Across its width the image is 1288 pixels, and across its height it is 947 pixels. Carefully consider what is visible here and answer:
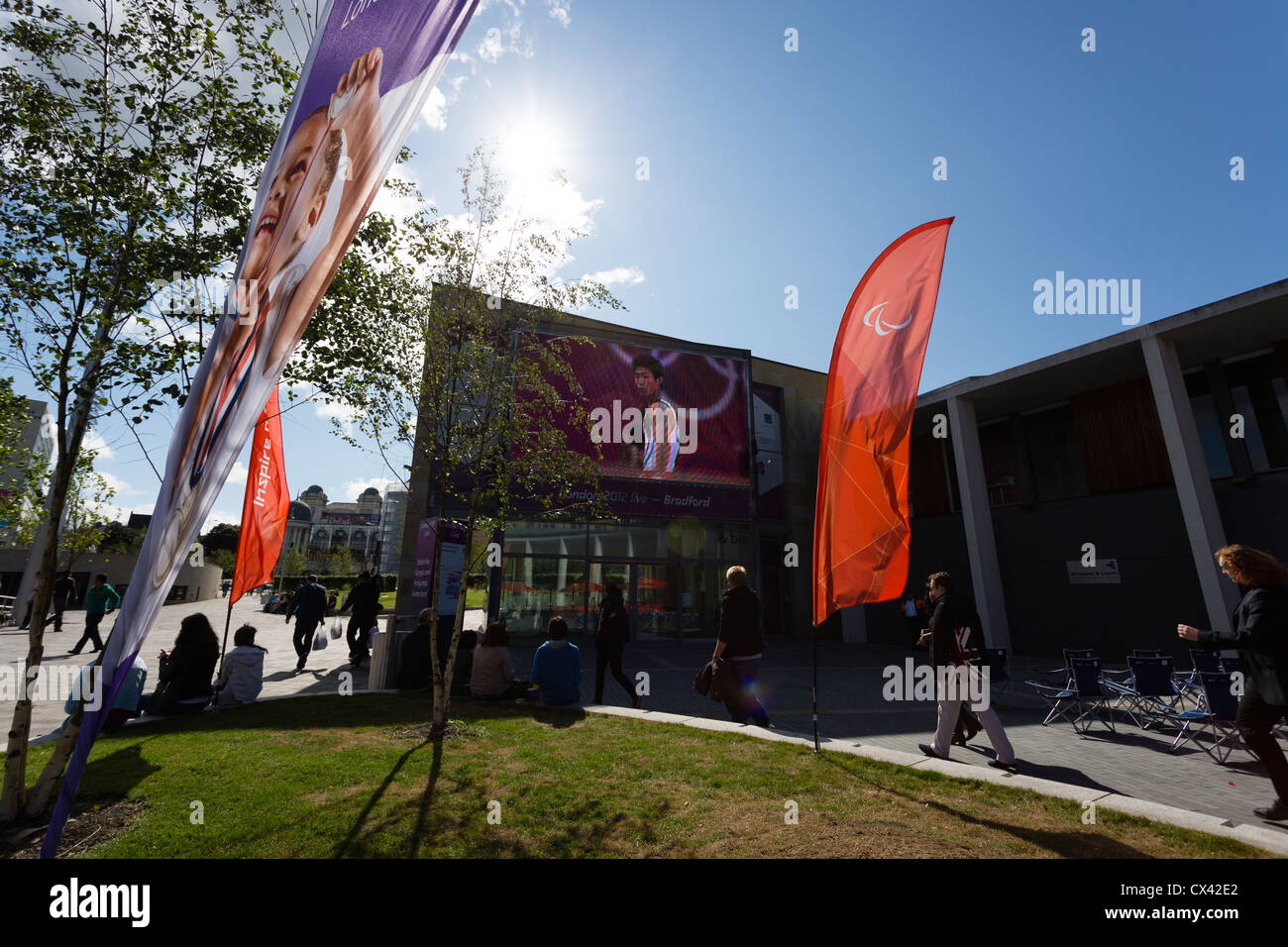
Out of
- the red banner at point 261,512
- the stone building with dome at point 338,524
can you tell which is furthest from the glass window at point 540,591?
the stone building with dome at point 338,524

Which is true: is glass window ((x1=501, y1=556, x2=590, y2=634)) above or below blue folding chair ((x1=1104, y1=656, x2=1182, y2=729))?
above

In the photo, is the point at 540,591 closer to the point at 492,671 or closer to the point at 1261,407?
the point at 492,671

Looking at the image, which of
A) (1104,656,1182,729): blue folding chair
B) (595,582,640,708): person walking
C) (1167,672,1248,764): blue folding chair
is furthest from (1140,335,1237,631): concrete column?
(595,582,640,708): person walking

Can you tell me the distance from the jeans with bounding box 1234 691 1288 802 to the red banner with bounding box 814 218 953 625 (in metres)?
2.63

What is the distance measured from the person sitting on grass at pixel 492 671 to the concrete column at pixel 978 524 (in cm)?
1497

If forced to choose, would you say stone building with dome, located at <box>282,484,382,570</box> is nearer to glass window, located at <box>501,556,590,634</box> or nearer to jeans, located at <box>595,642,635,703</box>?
glass window, located at <box>501,556,590,634</box>

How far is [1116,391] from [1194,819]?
16373 mm

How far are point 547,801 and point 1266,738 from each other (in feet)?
18.7

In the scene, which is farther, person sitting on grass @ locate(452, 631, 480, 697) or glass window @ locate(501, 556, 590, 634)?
glass window @ locate(501, 556, 590, 634)

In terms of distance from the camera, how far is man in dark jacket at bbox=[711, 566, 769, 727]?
22.4ft

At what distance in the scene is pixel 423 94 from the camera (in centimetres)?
220

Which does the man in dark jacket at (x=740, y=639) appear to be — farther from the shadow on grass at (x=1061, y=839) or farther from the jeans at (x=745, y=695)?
the shadow on grass at (x=1061, y=839)

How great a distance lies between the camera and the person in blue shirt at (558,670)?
848cm
